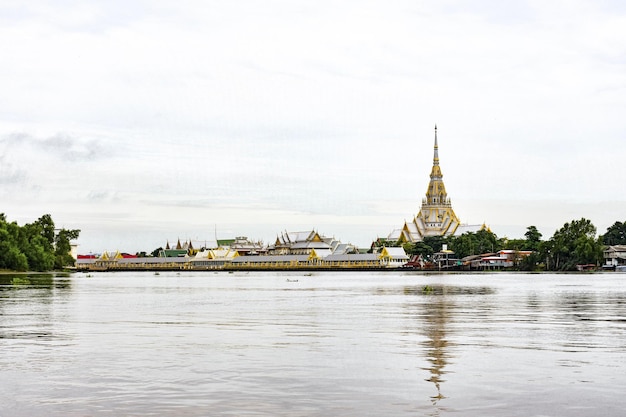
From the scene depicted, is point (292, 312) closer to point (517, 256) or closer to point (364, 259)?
point (517, 256)

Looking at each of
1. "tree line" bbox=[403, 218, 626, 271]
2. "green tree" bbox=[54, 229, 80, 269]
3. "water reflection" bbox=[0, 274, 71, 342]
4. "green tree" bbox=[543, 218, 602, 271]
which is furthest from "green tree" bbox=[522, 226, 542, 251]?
"water reflection" bbox=[0, 274, 71, 342]

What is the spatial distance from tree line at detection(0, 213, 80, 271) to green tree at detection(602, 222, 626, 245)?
100319 mm

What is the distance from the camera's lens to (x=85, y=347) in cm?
1892

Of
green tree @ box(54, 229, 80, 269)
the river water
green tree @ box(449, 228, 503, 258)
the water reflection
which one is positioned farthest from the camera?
green tree @ box(449, 228, 503, 258)

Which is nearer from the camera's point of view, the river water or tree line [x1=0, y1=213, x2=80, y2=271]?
the river water

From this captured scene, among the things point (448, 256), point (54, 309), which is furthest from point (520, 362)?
point (448, 256)

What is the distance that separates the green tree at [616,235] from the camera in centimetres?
16225

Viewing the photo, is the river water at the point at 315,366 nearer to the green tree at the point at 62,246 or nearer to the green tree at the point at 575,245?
the green tree at the point at 575,245

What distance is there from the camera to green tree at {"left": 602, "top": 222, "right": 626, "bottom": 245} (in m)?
162

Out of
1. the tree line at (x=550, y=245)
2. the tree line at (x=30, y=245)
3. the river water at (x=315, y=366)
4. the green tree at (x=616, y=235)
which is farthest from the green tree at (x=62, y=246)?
the river water at (x=315, y=366)

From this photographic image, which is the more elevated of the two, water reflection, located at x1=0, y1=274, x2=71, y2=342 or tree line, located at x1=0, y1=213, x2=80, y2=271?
tree line, located at x1=0, y1=213, x2=80, y2=271

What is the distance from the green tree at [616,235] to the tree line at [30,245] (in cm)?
10032

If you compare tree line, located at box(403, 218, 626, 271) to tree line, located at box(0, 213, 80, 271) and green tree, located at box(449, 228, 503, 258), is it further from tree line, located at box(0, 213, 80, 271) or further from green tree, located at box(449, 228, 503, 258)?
tree line, located at box(0, 213, 80, 271)

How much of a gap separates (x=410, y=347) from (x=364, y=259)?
179061 mm
